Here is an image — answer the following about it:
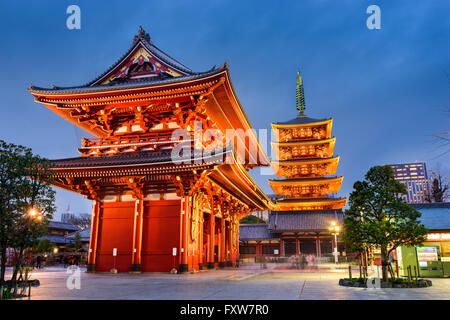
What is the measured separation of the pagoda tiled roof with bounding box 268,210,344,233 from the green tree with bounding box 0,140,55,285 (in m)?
38.0

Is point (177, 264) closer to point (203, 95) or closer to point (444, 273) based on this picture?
point (203, 95)

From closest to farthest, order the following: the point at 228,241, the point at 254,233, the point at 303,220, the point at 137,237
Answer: the point at 137,237, the point at 228,241, the point at 303,220, the point at 254,233

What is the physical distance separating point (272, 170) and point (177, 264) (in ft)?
118

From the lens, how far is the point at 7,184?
1188 centimetres

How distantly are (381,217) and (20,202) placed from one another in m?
14.8

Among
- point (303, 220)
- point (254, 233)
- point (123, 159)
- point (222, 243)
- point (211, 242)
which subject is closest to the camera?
point (123, 159)

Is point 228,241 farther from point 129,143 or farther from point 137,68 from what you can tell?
point 137,68

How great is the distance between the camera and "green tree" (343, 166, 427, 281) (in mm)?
14281

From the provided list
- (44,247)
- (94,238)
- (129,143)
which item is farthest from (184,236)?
(44,247)

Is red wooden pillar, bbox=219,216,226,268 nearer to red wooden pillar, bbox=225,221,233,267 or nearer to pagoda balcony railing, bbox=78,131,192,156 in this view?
red wooden pillar, bbox=225,221,233,267

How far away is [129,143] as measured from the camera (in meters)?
23.0

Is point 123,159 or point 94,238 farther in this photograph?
point 94,238

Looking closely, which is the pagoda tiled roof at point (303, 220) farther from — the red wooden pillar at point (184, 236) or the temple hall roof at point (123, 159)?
the temple hall roof at point (123, 159)
